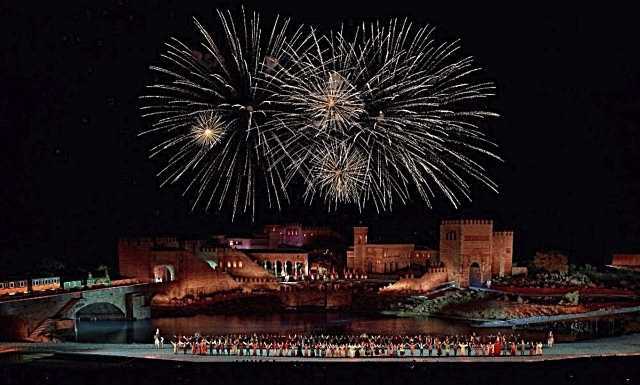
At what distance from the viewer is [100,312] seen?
47.1 meters

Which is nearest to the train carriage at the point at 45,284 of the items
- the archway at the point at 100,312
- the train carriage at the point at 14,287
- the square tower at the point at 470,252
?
the train carriage at the point at 14,287

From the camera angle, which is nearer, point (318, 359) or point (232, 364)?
point (232, 364)

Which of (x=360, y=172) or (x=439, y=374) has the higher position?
(x=360, y=172)

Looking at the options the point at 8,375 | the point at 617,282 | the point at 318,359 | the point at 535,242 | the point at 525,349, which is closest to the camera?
the point at 8,375

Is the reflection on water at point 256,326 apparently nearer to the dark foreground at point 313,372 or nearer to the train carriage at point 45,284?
the train carriage at point 45,284

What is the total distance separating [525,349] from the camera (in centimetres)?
2956

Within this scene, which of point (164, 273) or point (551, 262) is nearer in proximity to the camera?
point (164, 273)

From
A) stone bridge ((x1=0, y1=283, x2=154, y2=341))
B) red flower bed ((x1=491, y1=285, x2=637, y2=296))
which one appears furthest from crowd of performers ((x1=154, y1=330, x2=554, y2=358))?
red flower bed ((x1=491, y1=285, x2=637, y2=296))

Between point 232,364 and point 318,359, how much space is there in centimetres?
333

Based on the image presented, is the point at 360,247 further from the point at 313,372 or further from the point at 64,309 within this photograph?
the point at 313,372

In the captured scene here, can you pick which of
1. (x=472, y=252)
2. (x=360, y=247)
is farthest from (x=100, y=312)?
(x=472, y=252)

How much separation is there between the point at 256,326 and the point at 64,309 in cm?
976

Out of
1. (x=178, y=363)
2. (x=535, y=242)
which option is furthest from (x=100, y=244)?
(x=178, y=363)

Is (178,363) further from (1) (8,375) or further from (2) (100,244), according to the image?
(2) (100,244)
